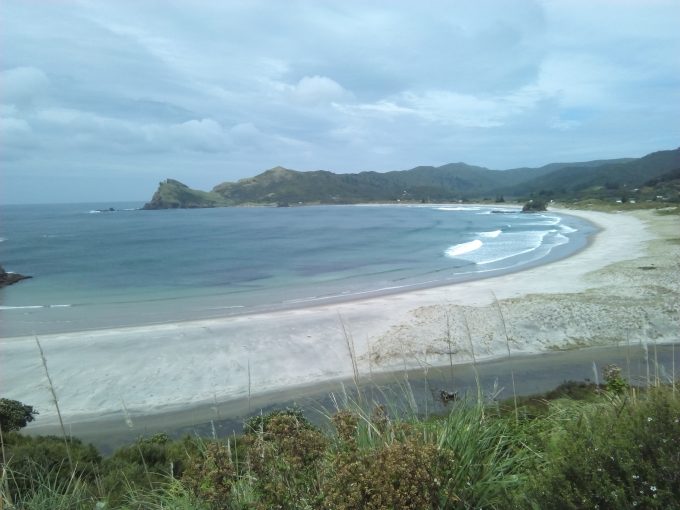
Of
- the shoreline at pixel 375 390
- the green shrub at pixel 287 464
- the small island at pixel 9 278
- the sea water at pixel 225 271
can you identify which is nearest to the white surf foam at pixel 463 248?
the sea water at pixel 225 271

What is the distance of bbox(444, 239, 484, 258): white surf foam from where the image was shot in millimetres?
39838

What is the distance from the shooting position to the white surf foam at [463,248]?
3984 centimetres

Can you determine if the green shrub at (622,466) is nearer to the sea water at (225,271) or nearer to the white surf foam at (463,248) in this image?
the sea water at (225,271)

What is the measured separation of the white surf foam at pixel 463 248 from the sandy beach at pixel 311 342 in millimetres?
17184

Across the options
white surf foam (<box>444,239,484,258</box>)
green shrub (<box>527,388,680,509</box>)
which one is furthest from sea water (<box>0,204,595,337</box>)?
green shrub (<box>527,388,680,509</box>)

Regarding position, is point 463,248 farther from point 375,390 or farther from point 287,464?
point 287,464

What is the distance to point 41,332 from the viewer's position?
761 inches

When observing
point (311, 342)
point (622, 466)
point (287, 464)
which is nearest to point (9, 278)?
point (311, 342)

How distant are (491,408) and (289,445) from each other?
3.03 m

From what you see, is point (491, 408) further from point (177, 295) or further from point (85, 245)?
point (85, 245)

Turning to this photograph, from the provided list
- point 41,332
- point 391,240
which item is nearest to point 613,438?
point 41,332

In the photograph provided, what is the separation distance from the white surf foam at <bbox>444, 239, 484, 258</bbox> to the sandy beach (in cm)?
1718

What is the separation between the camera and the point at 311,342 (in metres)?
15.9

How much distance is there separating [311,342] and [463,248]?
30.0 m
